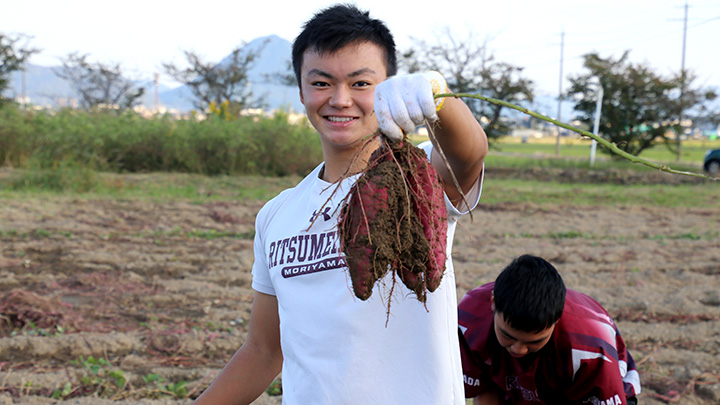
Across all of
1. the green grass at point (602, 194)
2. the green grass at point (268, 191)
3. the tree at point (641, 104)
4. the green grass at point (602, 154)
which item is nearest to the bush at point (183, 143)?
the green grass at point (268, 191)

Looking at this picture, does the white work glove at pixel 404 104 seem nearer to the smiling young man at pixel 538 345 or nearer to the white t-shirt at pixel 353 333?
the white t-shirt at pixel 353 333

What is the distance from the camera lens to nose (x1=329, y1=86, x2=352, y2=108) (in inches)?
57.9

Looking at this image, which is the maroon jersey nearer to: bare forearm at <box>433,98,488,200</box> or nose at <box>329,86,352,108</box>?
bare forearm at <box>433,98,488,200</box>

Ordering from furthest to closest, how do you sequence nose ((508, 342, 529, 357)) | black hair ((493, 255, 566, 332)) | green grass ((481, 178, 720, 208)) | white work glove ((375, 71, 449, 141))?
green grass ((481, 178, 720, 208))
nose ((508, 342, 529, 357))
black hair ((493, 255, 566, 332))
white work glove ((375, 71, 449, 141))

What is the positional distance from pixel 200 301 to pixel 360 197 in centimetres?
399

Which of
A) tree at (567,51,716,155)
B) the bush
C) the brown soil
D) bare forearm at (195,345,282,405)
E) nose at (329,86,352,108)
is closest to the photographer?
nose at (329,86,352,108)

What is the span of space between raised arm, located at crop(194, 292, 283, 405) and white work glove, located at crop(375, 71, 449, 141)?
0.77 m

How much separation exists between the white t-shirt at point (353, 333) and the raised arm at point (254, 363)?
0.72 ft

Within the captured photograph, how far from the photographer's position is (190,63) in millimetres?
25969

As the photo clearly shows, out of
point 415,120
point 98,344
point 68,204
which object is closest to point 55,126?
point 68,204

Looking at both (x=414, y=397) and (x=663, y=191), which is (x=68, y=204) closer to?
(x=414, y=397)

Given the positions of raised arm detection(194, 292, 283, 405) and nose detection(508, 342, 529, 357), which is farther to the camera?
nose detection(508, 342, 529, 357)

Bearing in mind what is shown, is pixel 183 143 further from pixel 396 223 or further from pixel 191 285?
pixel 396 223

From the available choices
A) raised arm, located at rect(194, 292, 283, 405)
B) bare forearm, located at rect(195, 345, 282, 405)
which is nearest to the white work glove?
raised arm, located at rect(194, 292, 283, 405)
